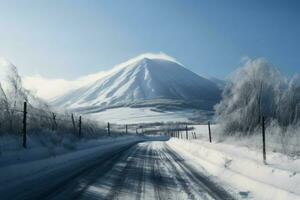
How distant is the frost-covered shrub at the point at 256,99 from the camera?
39031 mm

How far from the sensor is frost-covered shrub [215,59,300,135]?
39031 millimetres

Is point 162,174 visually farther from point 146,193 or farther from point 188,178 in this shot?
point 146,193

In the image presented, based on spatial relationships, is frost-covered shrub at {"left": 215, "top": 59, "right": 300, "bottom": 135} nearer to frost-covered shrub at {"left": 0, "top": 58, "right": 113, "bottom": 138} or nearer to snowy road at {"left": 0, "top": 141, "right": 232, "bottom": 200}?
frost-covered shrub at {"left": 0, "top": 58, "right": 113, "bottom": 138}

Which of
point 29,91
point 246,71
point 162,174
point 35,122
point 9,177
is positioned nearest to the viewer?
point 9,177

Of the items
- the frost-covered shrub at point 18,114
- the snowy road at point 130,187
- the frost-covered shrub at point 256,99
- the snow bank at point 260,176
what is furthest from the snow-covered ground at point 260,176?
the frost-covered shrub at point 256,99

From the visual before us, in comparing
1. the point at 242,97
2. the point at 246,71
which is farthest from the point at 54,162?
the point at 246,71

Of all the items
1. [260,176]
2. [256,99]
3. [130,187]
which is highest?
[256,99]

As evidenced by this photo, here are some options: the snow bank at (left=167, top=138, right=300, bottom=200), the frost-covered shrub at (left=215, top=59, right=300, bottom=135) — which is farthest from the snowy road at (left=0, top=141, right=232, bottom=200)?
the frost-covered shrub at (left=215, top=59, right=300, bottom=135)

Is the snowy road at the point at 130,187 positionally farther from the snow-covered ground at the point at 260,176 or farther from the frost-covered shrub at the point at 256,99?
the frost-covered shrub at the point at 256,99

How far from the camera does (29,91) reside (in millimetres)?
30281

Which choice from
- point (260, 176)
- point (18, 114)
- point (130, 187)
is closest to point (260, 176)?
point (260, 176)

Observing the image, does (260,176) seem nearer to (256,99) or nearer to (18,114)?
(18,114)

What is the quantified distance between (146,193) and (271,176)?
395cm

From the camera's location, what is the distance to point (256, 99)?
42312 millimetres
